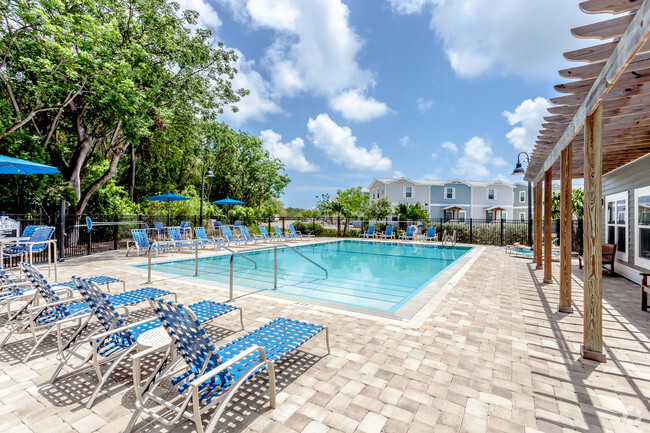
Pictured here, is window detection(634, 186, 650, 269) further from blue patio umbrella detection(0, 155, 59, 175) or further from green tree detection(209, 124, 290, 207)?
green tree detection(209, 124, 290, 207)

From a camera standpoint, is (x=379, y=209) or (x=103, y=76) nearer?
(x=103, y=76)

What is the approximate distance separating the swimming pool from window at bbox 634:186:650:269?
4600 mm

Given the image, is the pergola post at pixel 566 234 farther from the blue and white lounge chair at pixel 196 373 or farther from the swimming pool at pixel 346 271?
the blue and white lounge chair at pixel 196 373

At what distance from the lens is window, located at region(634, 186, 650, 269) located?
7066 mm

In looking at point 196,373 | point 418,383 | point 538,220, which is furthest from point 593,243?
point 538,220

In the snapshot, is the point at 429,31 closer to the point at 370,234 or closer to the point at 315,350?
the point at 370,234

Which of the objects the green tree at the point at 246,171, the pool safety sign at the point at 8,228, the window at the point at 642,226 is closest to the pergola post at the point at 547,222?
the window at the point at 642,226

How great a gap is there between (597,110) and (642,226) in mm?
6246

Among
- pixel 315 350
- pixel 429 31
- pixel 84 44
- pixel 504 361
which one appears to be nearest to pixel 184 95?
pixel 84 44

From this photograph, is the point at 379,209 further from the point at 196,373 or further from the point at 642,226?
the point at 196,373

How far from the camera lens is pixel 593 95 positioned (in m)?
3.22

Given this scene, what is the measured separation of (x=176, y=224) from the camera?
58.2ft

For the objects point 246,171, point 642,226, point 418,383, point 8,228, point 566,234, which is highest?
point 246,171

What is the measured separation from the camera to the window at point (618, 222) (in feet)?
27.4
